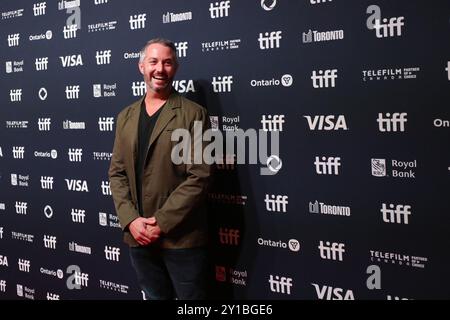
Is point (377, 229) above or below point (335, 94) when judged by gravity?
below

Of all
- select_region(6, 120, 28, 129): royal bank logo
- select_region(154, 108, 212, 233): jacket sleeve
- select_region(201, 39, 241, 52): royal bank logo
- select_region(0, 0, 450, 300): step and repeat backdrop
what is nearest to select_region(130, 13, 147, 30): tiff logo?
select_region(0, 0, 450, 300): step and repeat backdrop

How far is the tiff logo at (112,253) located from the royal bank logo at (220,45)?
4.36 feet

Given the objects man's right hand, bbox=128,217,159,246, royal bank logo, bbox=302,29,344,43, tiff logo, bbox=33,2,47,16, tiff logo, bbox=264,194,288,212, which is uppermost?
tiff logo, bbox=33,2,47,16

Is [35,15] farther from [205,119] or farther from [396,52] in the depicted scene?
[396,52]

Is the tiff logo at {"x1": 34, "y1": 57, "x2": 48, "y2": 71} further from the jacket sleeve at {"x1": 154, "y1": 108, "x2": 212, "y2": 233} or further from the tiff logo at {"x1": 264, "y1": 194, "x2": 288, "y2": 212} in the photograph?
the tiff logo at {"x1": 264, "y1": 194, "x2": 288, "y2": 212}

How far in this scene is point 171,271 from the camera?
7.05 feet

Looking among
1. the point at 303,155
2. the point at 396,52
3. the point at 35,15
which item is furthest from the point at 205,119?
the point at 35,15

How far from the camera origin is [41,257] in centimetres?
322

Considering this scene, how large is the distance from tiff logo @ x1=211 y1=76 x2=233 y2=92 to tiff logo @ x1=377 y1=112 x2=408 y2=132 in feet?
2.50

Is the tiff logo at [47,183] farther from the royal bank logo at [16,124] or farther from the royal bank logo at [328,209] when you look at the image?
the royal bank logo at [328,209]

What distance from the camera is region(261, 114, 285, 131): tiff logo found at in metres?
2.27

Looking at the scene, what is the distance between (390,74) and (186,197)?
3.35ft

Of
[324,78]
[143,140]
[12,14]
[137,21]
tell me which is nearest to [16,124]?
[12,14]

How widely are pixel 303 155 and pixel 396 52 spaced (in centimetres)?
61
